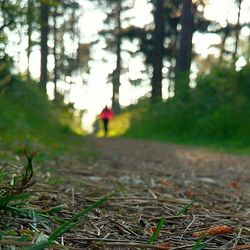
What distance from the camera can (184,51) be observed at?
1664 cm

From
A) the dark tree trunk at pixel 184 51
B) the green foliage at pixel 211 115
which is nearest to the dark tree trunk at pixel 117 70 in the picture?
the dark tree trunk at pixel 184 51

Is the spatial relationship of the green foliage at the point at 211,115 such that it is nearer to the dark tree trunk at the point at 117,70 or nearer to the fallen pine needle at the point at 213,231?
the fallen pine needle at the point at 213,231

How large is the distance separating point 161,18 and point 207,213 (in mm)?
17186

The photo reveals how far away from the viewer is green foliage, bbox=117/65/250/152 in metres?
11.1

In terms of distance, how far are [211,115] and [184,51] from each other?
5105mm

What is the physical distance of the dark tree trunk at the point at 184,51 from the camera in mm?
14863

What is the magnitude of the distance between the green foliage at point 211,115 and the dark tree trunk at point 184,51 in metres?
0.54

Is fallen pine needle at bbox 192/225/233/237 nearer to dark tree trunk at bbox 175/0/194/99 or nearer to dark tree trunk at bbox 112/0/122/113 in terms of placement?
dark tree trunk at bbox 175/0/194/99

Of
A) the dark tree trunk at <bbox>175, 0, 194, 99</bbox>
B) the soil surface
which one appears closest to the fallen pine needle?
the soil surface

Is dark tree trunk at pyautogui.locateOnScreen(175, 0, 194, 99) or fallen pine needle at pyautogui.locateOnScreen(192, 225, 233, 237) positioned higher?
dark tree trunk at pyautogui.locateOnScreen(175, 0, 194, 99)

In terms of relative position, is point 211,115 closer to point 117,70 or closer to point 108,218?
point 108,218

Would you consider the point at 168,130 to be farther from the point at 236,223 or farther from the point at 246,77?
the point at 236,223

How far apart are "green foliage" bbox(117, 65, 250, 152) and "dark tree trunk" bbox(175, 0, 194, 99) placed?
539mm

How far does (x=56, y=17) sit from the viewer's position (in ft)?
93.7
